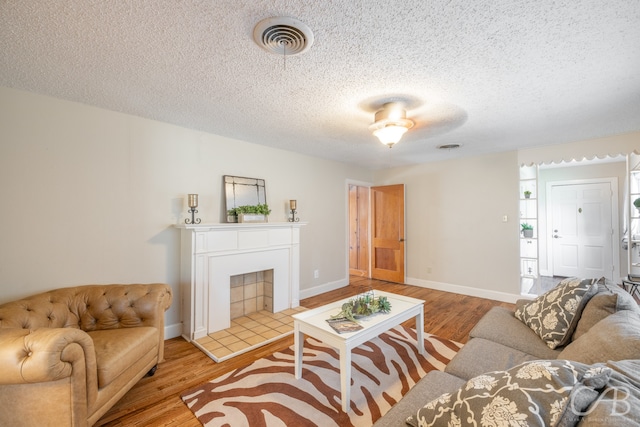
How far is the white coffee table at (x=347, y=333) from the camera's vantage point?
1807 mm

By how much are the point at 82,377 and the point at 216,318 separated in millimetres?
1578

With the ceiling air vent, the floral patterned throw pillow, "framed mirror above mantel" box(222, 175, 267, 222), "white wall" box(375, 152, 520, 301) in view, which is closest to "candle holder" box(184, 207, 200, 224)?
"framed mirror above mantel" box(222, 175, 267, 222)

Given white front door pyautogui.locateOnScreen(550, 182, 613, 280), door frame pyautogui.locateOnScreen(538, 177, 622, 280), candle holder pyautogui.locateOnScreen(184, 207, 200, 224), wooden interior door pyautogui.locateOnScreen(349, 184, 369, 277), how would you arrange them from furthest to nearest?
wooden interior door pyautogui.locateOnScreen(349, 184, 369, 277) < white front door pyautogui.locateOnScreen(550, 182, 613, 280) < door frame pyautogui.locateOnScreen(538, 177, 622, 280) < candle holder pyautogui.locateOnScreen(184, 207, 200, 224)

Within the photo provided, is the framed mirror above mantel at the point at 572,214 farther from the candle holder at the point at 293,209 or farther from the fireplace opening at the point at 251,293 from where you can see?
the fireplace opening at the point at 251,293

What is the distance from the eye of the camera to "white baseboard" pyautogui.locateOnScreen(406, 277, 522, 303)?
4092 mm

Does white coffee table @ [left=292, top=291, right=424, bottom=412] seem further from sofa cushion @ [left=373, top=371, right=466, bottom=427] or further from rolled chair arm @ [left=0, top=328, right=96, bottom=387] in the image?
rolled chair arm @ [left=0, top=328, right=96, bottom=387]

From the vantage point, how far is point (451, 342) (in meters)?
2.79

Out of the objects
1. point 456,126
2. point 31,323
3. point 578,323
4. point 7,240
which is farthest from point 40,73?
point 578,323

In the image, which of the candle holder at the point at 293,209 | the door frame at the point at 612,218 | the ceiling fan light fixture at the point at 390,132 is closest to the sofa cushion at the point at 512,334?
the ceiling fan light fixture at the point at 390,132

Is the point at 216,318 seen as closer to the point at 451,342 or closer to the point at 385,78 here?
the point at 451,342

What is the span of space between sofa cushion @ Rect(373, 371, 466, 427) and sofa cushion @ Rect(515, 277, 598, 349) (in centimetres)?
85

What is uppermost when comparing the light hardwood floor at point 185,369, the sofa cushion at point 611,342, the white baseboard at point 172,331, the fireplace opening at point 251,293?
the sofa cushion at point 611,342

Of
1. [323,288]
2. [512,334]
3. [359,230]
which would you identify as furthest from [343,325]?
[359,230]

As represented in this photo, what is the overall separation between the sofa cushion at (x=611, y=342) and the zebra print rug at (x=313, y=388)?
1.16 meters
